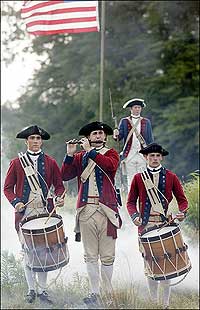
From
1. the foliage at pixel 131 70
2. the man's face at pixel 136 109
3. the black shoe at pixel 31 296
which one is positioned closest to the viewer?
the black shoe at pixel 31 296

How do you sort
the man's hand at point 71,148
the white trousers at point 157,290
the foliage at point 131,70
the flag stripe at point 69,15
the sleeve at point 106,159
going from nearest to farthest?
the man's hand at point 71,148 < the sleeve at point 106,159 < the white trousers at point 157,290 < the flag stripe at point 69,15 < the foliage at point 131,70

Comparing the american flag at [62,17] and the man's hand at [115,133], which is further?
the american flag at [62,17]

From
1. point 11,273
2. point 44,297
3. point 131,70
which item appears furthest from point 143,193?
point 131,70

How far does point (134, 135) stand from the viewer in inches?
235

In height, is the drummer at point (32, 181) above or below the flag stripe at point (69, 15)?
below

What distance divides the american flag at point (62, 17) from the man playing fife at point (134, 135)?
2355 millimetres

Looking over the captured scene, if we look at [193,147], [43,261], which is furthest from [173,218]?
[193,147]

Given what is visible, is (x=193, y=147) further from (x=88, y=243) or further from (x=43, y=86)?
(x=88, y=243)

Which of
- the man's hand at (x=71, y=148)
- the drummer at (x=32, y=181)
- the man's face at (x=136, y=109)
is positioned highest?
the man's face at (x=136, y=109)

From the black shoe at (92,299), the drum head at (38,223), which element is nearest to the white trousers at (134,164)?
the black shoe at (92,299)

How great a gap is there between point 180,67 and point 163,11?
162cm

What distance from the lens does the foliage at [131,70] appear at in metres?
17.0

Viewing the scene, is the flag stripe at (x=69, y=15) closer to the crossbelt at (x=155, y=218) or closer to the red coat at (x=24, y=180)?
the red coat at (x=24, y=180)

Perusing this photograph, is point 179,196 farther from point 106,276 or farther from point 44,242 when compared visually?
point 44,242
